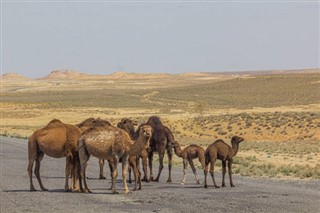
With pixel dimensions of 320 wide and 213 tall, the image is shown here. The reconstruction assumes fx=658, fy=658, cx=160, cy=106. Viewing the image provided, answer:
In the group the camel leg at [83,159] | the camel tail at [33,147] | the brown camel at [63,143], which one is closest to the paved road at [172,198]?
the camel leg at [83,159]

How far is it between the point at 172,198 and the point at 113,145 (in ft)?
6.83

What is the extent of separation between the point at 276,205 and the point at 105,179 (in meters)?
7.52

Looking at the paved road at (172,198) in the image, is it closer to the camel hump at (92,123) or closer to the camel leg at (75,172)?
the camel leg at (75,172)

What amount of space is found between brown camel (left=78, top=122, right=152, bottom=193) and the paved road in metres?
0.85

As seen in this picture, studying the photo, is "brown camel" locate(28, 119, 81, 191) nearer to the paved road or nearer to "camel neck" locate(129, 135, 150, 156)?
the paved road

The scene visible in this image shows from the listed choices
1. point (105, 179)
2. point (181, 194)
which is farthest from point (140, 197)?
point (105, 179)

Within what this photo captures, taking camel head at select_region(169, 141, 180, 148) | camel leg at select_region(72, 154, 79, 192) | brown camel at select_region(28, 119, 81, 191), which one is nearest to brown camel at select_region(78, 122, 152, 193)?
camel leg at select_region(72, 154, 79, 192)

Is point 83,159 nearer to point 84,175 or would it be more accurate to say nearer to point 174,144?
point 84,175

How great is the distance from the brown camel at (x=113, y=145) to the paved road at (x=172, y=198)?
→ 2.80 feet

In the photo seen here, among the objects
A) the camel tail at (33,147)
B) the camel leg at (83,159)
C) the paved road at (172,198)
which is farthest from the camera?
the camel tail at (33,147)

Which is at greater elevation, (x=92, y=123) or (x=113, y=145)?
(x=92, y=123)

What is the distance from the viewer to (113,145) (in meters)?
16.2

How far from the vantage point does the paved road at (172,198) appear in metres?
13.8

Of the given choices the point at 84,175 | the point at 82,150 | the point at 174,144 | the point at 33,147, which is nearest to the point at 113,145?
the point at 82,150
